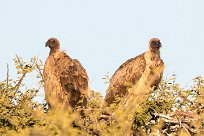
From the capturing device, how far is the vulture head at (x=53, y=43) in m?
14.1

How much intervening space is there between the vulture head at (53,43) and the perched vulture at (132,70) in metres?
1.39

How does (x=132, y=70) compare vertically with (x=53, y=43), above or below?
below

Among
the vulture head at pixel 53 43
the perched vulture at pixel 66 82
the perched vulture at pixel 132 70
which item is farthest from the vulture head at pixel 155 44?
the perched vulture at pixel 66 82

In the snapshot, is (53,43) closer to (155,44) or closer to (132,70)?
(132,70)

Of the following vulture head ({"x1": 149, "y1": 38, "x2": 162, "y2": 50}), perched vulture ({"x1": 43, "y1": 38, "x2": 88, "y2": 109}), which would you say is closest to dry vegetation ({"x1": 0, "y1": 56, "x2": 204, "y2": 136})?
perched vulture ({"x1": 43, "y1": 38, "x2": 88, "y2": 109})

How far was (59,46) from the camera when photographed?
1407 centimetres

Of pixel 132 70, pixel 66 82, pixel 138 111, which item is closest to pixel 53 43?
pixel 132 70

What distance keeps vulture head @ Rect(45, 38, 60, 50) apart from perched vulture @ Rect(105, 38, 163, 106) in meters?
1.39

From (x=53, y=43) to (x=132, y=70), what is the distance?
1.74 meters

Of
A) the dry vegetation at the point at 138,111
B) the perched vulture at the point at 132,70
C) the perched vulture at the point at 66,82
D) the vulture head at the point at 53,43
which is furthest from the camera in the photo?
the vulture head at the point at 53,43

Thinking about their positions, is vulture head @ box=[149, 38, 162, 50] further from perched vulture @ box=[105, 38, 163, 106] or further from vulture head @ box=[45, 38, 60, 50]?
vulture head @ box=[45, 38, 60, 50]

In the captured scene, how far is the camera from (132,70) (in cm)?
1421

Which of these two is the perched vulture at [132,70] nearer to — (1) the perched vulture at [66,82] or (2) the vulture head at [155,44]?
(2) the vulture head at [155,44]

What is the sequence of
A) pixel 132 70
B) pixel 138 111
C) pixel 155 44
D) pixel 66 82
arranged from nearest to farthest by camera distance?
1. pixel 138 111
2. pixel 66 82
3. pixel 132 70
4. pixel 155 44
